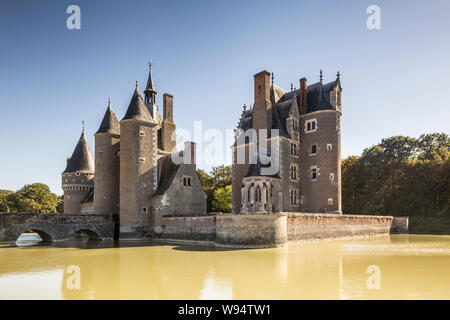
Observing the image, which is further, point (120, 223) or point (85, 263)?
point (120, 223)

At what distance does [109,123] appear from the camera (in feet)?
112

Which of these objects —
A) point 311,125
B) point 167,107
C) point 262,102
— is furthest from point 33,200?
point 311,125

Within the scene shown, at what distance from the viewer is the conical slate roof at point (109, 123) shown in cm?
3372

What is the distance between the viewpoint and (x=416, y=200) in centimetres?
4312

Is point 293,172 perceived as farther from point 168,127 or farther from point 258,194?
point 168,127

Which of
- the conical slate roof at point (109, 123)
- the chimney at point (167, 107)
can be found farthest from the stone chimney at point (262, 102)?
the conical slate roof at point (109, 123)

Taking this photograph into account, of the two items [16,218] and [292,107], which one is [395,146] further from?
[16,218]

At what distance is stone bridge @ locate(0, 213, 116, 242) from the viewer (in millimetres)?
26016

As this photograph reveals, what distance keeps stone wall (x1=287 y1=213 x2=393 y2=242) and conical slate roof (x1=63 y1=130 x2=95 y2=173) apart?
82.2ft

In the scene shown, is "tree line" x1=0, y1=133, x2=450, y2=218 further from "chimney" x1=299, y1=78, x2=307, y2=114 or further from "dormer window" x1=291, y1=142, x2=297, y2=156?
"chimney" x1=299, y1=78, x2=307, y2=114

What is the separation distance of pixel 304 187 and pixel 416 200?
1850 centimetres

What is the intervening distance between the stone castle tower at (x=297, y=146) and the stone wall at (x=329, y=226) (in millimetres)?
2236

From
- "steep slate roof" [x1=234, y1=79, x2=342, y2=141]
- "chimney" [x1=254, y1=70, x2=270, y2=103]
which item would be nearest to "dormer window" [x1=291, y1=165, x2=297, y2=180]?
"steep slate roof" [x1=234, y1=79, x2=342, y2=141]
